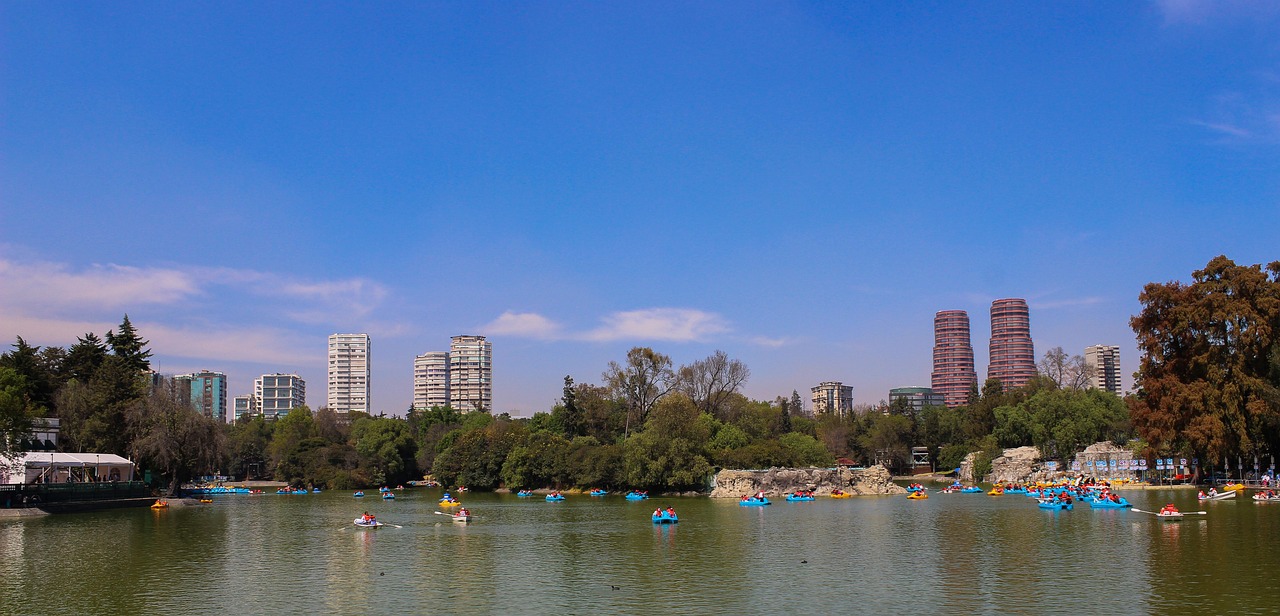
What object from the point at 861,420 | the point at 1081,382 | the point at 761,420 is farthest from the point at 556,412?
the point at 1081,382

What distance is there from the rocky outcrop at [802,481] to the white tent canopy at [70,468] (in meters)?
45.7

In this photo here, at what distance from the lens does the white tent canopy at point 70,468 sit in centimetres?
6227

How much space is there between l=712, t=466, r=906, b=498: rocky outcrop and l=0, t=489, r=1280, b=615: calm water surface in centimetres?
2210

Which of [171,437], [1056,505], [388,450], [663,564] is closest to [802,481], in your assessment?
[1056,505]

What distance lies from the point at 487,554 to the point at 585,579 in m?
8.42


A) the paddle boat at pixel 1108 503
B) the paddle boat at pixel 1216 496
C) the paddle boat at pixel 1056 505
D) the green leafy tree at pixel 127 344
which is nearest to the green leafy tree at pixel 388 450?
the green leafy tree at pixel 127 344

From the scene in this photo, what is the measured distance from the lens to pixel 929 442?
424 feet

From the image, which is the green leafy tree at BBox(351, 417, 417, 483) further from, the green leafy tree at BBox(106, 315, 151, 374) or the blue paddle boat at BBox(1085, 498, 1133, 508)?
the blue paddle boat at BBox(1085, 498, 1133, 508)

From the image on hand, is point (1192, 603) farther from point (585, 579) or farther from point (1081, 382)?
point (1081, 382)

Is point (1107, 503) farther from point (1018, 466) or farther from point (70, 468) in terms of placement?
point (70, 468)

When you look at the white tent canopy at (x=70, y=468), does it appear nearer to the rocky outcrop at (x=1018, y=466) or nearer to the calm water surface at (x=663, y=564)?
the calm water surface at (x=663, y=564)

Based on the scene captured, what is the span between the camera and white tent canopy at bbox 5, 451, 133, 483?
204 ft

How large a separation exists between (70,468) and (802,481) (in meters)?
55.8

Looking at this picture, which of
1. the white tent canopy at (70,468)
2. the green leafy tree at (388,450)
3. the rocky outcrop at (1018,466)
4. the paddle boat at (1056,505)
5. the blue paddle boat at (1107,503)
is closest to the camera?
the blue paddle boat at (1107,503)
